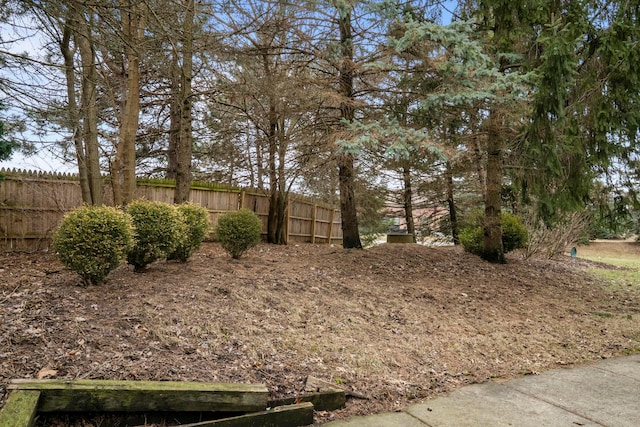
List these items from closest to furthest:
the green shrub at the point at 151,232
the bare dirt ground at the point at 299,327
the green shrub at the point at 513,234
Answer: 1. the bare dirt ground at the point at 299,327
2. the green shrub at the point at 151,232
3. the green shrub at the point at 513,234

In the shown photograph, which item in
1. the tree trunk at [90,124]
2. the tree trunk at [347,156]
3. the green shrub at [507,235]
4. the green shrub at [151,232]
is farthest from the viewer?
the green shrub at [507,235]

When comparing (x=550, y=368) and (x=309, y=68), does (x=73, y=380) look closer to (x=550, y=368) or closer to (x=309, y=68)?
(x=550, y=368)

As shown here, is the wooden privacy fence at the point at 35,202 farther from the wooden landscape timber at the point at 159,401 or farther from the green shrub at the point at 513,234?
the green shrub at the point at 513,234

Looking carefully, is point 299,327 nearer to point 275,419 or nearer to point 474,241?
point 275,419

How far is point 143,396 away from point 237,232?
15.0 ft

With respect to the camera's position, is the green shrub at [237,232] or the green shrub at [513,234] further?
the green shrub at [513,234]

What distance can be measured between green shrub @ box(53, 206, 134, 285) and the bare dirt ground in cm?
24

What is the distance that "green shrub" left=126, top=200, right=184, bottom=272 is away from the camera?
527 cm

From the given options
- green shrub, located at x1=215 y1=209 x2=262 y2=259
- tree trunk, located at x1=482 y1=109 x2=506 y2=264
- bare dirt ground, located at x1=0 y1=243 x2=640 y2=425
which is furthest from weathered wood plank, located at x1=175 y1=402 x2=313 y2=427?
tree trunk, located at x1=482 y1=109 x2=506 y2=264

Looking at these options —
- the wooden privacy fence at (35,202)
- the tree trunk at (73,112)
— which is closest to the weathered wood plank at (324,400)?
the tree trunk at (73,112)

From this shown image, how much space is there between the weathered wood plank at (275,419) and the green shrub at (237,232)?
4489 millimetres

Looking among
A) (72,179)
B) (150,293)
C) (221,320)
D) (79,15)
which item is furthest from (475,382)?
(72,179)

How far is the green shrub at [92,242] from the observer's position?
4.44 m

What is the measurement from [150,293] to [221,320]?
3.25 feet
